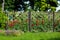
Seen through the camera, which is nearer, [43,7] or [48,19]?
[48,19]

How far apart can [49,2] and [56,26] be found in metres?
20.7

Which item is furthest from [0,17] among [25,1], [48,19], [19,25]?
[25,1]

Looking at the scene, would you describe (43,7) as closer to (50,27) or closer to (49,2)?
(49,2)

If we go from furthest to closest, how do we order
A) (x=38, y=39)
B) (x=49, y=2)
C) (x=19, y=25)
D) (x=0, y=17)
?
1. (x=49, y=2)
2. (x=19, y=25)
3. (x=0, y=17)
4. (x=38, y=39)

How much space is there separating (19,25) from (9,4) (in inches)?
852

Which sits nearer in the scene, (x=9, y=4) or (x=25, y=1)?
(x=9, y=4)

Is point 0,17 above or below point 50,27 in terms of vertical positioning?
above

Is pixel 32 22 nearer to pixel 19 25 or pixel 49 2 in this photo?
pixel 19 25

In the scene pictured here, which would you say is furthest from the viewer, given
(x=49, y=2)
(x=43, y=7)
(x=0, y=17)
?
(x=49, y=2)

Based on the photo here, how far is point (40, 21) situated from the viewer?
884 inches

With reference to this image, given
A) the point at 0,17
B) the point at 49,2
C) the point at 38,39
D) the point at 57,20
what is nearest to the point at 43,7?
the point at 49,2

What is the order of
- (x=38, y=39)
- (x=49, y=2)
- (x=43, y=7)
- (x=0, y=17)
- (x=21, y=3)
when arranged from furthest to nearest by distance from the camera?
1. (x=21, y=3)
2. (x=49, y=2)
3. (x=43, y=7)
4. (x=0, y=17)
5. (x=38, y=39)

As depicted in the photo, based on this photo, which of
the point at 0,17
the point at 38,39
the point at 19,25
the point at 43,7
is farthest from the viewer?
the point at 43,7

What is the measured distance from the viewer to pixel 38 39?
48.8ft
